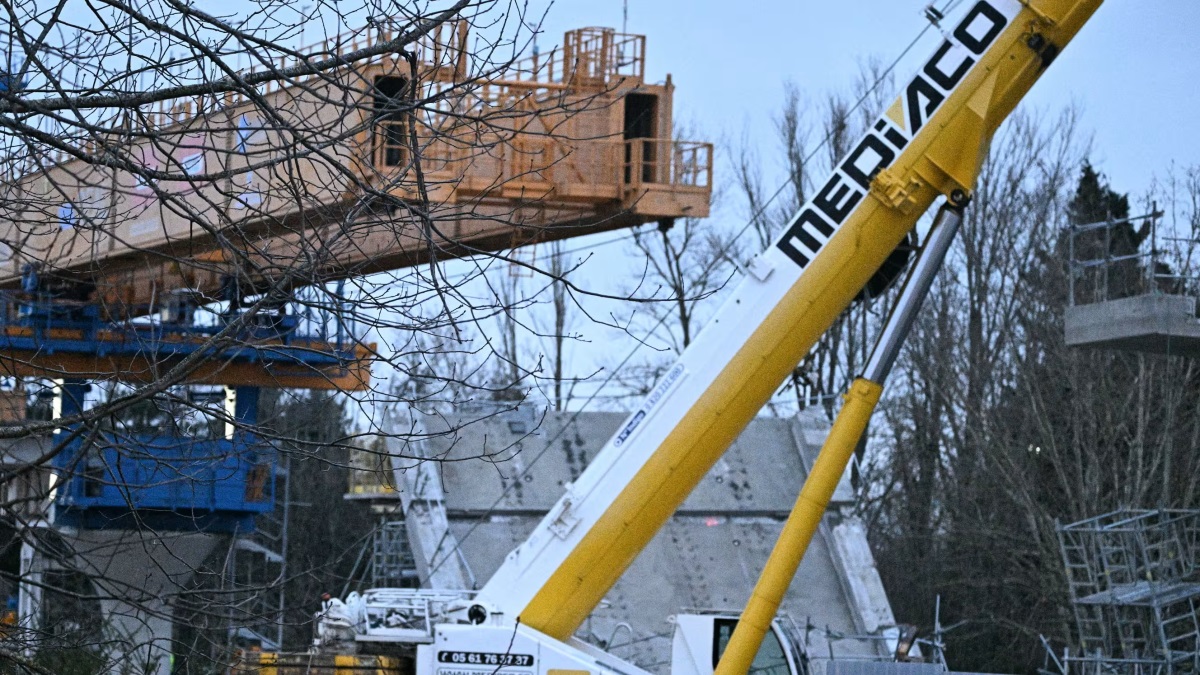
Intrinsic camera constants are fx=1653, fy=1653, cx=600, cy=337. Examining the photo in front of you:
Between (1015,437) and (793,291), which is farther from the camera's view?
(1015,437)

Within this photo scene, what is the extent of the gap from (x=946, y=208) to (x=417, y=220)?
7494 mm

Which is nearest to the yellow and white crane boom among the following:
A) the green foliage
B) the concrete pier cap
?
the concrete pier cap

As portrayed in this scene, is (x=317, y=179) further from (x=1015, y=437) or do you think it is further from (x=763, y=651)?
(x=1015, y=437)

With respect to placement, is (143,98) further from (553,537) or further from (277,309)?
(553,537)

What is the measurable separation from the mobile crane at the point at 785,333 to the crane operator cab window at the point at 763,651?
1049 mm

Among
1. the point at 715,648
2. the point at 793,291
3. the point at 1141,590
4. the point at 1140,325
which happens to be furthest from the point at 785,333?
the point at 1141,590

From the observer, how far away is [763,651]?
13930mm

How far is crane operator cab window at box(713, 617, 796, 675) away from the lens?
45.2 ft

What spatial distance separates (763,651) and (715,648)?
1.45ft

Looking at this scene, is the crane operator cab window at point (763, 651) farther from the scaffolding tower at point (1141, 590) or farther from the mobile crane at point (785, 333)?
the scaffolding tower at point (1141, 590)

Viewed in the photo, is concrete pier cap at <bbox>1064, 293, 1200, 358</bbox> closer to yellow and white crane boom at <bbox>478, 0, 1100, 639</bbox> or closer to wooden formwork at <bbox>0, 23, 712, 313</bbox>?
yellow and white crane boom at <bbox>478, 0, 1100, 639</bbox>

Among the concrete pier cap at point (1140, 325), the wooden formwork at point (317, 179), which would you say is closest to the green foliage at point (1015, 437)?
the concrete pier cap at point (1140, 325)

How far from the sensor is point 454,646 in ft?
42.9

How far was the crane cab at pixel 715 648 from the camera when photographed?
13773 mm
